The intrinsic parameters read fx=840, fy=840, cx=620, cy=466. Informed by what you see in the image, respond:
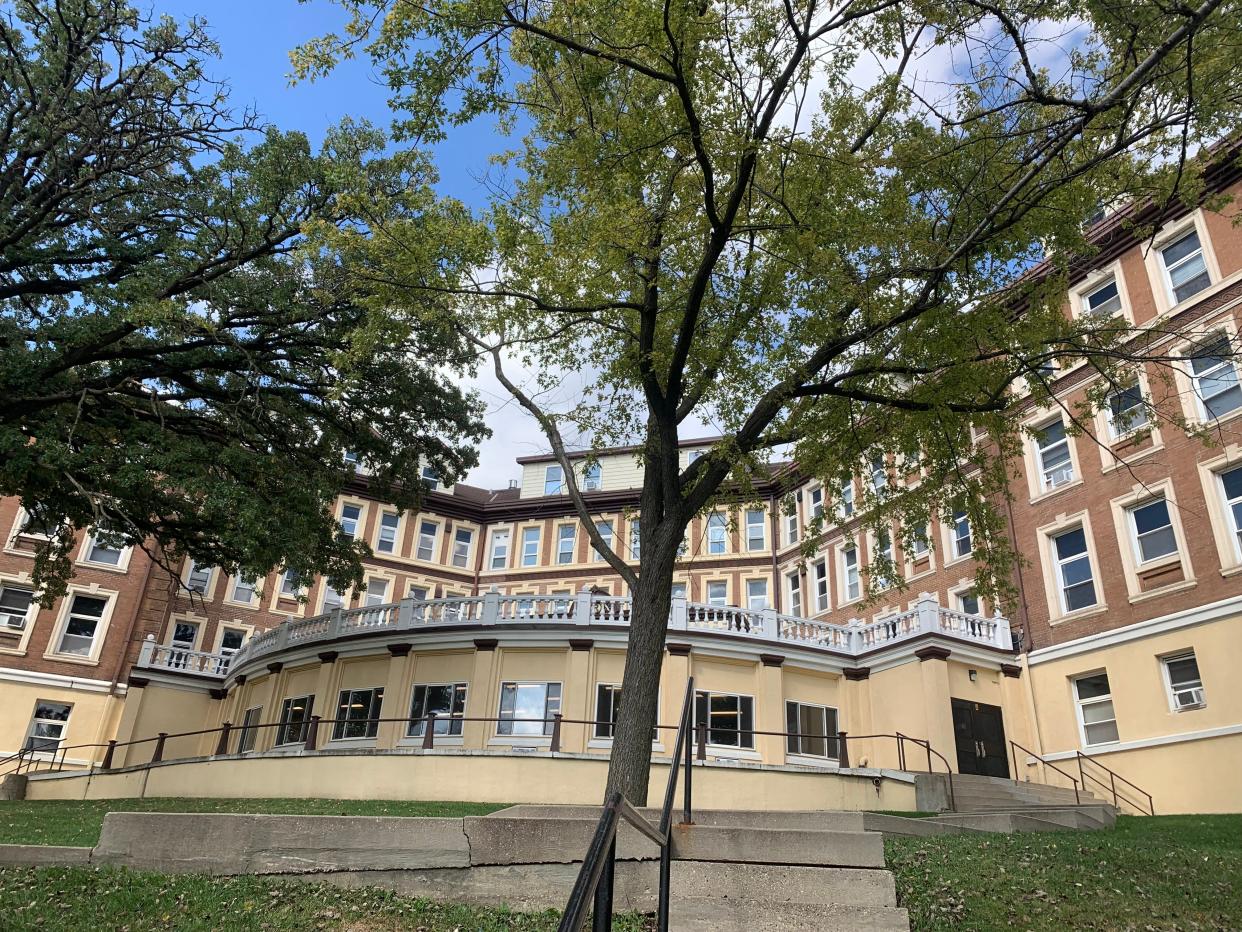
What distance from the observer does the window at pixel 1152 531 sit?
21781 millimetres

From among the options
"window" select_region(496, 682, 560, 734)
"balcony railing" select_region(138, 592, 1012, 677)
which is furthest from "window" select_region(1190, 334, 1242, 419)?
"window" select_region(496, 682, 560, 734)

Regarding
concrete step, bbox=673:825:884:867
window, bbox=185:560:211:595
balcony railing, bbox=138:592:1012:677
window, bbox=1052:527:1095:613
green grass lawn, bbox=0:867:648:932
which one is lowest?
green grass lawn, bbox=0:867:648:932

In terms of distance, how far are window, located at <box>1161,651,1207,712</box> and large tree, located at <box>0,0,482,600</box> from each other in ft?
61.8

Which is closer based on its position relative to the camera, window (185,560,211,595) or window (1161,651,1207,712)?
window (1161,651,1207,712)

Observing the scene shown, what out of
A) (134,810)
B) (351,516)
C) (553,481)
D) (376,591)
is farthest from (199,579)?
(134,810)

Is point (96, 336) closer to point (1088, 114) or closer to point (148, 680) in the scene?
point (1088, 114)

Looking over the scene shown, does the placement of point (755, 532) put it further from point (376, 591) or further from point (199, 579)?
Answer: point (199, 579)

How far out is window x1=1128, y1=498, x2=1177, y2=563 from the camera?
21.8 meters

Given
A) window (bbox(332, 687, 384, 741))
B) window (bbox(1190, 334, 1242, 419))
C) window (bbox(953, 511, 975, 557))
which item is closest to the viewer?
window (bbox(1190, 334, 1242, 419))

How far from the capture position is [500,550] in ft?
145

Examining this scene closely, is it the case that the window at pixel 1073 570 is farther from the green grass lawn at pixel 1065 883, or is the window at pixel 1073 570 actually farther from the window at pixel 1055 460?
the green grass lawn at pixel 1065 883

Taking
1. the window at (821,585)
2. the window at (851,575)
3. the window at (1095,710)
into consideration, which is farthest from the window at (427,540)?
→ the window at (1095,710)

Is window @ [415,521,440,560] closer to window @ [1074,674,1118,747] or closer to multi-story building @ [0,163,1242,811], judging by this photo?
multi-story building @ [0,163,1242,811]

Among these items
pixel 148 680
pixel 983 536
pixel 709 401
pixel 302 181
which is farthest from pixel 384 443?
pixel 148 680
